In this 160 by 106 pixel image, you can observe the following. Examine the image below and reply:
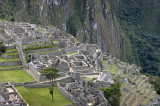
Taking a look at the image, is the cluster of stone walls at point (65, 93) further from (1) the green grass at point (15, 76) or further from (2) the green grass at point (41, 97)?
(1) the green grass at point (15, 76)

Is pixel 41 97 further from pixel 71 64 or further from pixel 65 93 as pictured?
pixel 71 64

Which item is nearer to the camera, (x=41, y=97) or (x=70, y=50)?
(x=41, y=97)

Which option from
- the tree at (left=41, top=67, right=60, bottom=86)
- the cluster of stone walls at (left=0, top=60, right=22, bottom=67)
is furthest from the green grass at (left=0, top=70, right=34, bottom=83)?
the tree at (left=41, top=67, right=60, bottom=86)

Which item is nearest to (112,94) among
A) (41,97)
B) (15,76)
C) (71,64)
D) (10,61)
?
(71,64)

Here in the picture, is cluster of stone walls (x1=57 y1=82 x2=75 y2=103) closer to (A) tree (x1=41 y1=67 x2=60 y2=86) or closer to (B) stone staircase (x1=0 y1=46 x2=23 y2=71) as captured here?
(A) tree (x1=41 y1=67 x2=60 y2=86)

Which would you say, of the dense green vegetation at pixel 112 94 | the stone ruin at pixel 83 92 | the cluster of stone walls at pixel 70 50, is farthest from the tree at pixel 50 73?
the cluster of stone walls at pixel 70 50

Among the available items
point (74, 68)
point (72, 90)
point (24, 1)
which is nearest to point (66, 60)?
point (74, 68)

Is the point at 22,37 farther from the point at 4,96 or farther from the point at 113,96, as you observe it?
the point at 4,96
